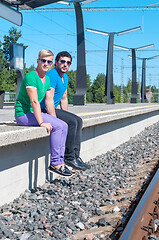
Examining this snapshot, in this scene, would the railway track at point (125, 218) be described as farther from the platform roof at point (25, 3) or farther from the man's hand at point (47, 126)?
the platform roof at point (25, 3)

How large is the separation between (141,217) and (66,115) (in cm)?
237

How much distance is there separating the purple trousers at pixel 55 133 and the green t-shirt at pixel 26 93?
9 centimetres

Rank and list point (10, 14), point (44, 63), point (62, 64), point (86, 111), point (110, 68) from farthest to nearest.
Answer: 1. point (110, 68)
2. point (86, 111)
3. point (10, 14)
4. point (62, 64)
5. point (44, 63)

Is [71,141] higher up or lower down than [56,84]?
lower down

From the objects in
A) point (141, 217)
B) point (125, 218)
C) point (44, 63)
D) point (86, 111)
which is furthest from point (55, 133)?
point (86, 111)

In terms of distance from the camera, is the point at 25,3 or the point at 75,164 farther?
the point at 25,3

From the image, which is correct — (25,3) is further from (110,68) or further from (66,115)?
(110,68)

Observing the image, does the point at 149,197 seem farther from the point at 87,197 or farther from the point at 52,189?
the point at 52,189

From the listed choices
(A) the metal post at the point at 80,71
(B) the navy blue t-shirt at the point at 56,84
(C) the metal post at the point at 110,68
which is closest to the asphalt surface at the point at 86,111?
(B) the navy blue t-shirt at the point at 56,84

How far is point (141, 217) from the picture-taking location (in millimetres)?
3539

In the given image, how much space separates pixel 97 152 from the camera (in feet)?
28.0

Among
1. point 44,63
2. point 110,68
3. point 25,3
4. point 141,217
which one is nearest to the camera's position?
point 141,217

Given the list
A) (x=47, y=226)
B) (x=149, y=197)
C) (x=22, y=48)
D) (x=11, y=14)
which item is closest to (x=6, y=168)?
(x=47, y=226)

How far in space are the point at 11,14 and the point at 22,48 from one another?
5.16 m
